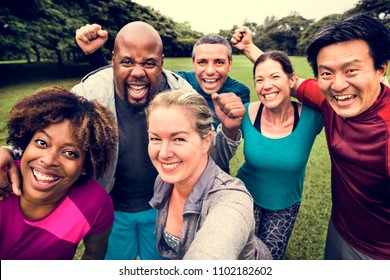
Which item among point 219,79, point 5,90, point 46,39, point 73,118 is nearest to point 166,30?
point 46,39

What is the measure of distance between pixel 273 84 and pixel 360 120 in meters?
0.77

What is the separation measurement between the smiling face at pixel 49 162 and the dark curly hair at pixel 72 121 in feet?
0.17

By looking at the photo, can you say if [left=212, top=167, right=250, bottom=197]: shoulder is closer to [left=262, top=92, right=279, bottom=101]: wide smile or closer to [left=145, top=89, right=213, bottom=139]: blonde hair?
[left=145, top=89, right=213, bottom=139]: blonde hair

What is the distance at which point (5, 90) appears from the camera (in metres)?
12.2

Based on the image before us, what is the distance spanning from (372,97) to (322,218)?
2723 mm

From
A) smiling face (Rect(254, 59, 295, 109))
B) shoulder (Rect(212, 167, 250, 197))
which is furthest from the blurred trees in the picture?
shoulder (Rect(212, 167, 250, 197))

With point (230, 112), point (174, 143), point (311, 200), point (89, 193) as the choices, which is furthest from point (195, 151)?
point (311, 200)

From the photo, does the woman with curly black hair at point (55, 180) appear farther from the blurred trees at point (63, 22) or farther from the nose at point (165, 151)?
the blurred trees at point (63, 22)

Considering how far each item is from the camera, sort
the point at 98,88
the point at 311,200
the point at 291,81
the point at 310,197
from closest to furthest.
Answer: the point at 98,88 < the point at 291,81 < the point at 311,200 < the point at 310,197

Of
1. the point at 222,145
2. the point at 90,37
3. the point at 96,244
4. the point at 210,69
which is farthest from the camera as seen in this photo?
the point at 210,69

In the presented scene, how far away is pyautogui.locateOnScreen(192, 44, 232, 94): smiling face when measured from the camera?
299 cm

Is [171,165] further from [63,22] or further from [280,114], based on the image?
[63,22]

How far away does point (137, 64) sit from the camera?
7.88 ft

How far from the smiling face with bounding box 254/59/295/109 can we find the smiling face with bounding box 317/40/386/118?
501 mm
